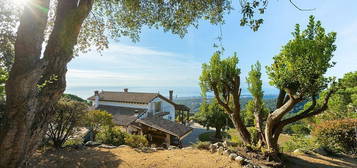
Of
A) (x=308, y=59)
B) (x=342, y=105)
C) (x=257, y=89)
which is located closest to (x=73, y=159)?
(x=257, y=89)

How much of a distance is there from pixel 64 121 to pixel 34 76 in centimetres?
578

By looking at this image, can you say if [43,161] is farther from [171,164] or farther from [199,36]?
[199,36]

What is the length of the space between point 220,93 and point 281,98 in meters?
2.88

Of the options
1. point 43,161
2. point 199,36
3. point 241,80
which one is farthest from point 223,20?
point 43,161

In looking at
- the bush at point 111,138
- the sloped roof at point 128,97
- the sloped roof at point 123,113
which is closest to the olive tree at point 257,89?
the bush at point 111,138

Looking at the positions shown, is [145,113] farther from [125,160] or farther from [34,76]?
[34,76]

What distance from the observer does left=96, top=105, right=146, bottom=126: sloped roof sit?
839 inches

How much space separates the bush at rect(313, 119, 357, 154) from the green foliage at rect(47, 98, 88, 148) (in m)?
13.9

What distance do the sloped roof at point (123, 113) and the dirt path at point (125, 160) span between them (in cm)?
1440

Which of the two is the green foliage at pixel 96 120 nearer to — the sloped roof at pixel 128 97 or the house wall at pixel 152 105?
the house wall at pixel 152 105

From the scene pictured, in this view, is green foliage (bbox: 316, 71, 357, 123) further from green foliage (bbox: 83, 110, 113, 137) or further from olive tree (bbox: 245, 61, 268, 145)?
green foliage (bbox: 83, 110, 113, 137)

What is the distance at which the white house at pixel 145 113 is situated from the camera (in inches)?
665

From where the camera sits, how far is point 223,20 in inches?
232

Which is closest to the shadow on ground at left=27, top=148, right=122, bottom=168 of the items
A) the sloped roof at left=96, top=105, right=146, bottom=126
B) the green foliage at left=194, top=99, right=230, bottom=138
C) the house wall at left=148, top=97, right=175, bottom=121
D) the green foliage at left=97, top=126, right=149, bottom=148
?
the green foliage at left=97, top=126, right=149, bottom=148
